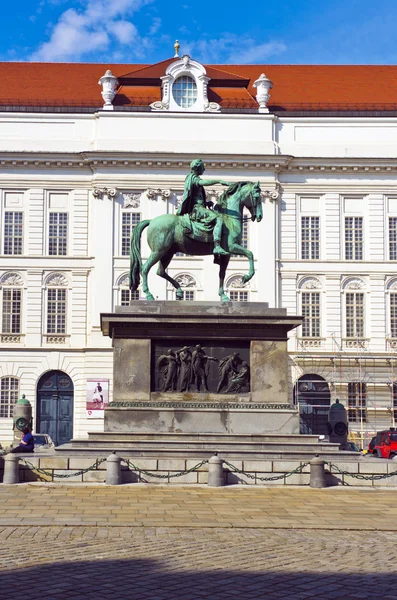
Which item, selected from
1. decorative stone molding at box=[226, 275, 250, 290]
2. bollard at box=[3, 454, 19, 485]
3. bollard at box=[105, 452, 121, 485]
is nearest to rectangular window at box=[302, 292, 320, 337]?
decorative stone molding at box=[226, 275, 250, 290]

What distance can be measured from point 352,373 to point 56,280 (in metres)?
17.6

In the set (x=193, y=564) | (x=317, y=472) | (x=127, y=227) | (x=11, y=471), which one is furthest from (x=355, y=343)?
(x=193, y=564)

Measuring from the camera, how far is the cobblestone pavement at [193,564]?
9688mm

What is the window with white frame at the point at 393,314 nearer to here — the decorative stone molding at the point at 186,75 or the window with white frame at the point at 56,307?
the decorative stone molding at the point at 186,75

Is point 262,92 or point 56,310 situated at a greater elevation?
point 262,92

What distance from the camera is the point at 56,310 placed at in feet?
171

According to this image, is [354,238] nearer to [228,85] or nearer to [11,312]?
[228,85]

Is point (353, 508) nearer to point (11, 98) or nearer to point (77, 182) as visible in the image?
point (77, 182)

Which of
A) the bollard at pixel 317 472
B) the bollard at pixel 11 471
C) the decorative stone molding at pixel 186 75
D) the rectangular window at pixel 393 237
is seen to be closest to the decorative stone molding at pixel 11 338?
the decorative stone molding at pixel 186 75

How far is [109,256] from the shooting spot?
52125 millimetres

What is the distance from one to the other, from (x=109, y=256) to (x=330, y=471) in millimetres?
33310

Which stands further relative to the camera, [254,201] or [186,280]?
[186,280]

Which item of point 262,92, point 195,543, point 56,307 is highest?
point 262,92

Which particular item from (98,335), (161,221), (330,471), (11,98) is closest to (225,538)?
(330,471)
